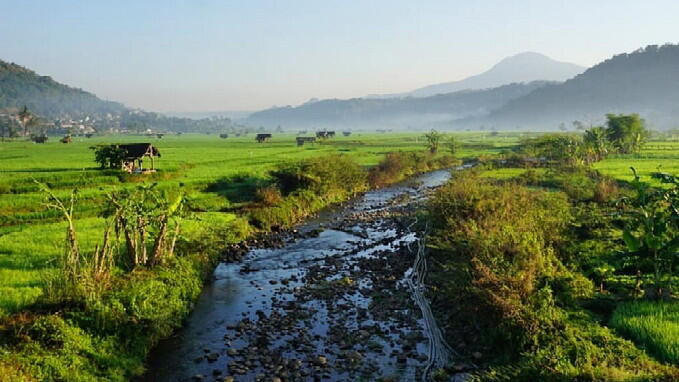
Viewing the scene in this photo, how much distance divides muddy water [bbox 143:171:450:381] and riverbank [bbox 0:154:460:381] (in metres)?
0.55

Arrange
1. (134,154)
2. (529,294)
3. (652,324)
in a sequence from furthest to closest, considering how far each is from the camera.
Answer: (134,154), (529,294), (652,324)

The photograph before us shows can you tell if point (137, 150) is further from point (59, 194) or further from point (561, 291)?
point (561, 291)

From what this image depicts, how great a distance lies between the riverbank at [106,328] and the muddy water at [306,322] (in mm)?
547

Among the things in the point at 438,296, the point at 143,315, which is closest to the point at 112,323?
the point at 143,315

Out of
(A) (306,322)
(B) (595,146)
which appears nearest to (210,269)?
(A) (306,322)

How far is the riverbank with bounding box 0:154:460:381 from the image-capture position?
401 inches

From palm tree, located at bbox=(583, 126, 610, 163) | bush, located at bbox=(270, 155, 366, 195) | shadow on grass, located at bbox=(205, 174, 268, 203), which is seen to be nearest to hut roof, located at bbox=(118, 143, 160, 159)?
shadow on grass, located at bbox=(205, 174, 268, 203)

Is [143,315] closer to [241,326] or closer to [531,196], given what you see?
[241,326]

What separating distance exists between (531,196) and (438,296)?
10.8 metres

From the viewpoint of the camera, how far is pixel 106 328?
12148 mm

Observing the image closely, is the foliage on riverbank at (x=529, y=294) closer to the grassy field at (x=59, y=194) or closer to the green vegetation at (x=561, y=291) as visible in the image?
the green vegetation at (x=561, y=291)

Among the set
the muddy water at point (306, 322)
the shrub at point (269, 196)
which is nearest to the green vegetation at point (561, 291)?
the muddy water at point (306, 322)

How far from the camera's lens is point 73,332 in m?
11.4

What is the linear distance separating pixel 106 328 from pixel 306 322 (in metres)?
5.51
